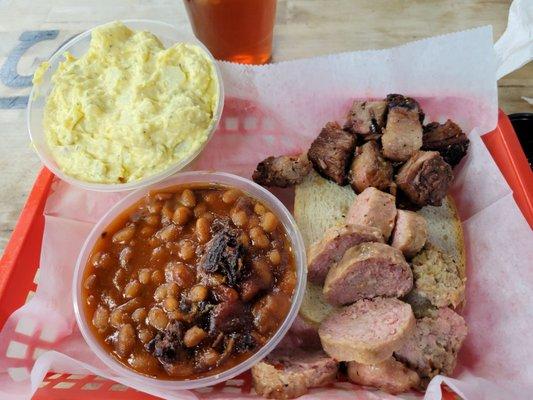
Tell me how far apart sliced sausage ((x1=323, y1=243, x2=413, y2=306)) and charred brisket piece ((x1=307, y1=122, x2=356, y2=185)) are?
0.46 metres

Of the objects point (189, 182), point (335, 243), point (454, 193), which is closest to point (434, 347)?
point (335, 243)

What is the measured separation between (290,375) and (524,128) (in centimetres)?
→ 172

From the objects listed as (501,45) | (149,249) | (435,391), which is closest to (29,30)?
(149,249)

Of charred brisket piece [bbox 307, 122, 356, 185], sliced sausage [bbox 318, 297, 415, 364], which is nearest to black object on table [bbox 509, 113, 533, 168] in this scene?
charred brisket piece [bbox 307, 122, 356, 185]

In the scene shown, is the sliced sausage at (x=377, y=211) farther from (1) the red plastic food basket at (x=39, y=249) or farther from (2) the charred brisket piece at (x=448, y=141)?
(1) the red plastic food basket at (x=39, y=249)

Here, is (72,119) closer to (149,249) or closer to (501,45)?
(149,249)

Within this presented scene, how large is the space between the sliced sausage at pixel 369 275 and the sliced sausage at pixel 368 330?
0.04 m

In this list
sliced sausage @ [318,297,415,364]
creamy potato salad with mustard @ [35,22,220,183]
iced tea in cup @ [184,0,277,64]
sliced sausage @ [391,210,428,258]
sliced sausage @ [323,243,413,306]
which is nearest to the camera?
sliced sausage @ [318,297,415,364]

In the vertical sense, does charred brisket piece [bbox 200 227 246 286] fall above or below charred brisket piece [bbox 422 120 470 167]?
below

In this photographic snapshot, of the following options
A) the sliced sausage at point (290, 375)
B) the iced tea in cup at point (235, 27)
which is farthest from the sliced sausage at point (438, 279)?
the iced tea in cup at point (235, 27)

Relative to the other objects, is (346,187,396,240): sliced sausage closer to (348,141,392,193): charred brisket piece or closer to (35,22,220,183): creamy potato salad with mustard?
(348,141,392,193): charred brisket piece

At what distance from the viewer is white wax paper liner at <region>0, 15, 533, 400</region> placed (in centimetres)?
199

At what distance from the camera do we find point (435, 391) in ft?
5.92

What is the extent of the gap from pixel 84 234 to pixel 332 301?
116 cm
